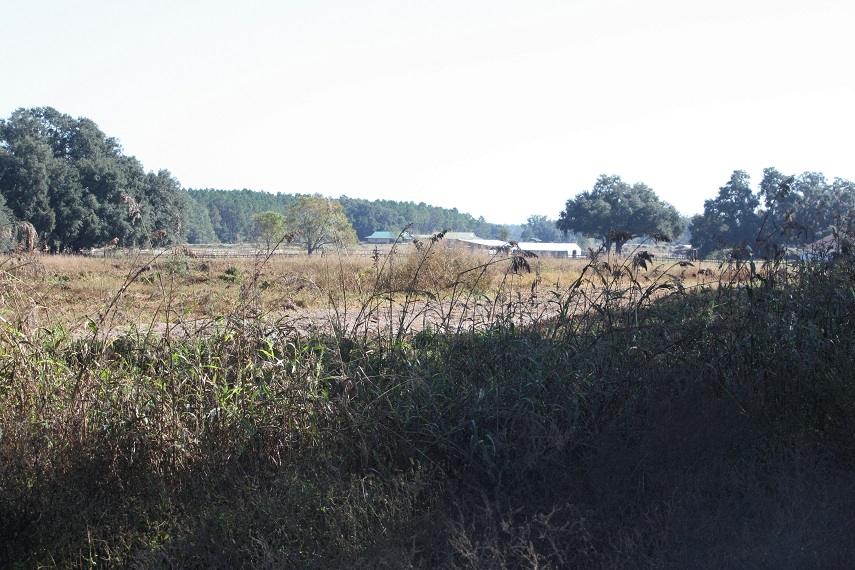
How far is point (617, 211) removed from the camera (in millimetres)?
69062

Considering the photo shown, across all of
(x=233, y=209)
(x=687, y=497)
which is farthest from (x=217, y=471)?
(x=233, y=209)

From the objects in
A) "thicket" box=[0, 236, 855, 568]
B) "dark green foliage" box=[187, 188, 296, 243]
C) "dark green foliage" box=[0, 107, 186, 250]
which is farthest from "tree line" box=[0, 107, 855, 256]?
"dark green foliage" box=[187, 188, 296, 243]

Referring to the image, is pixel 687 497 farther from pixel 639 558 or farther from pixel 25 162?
pixel 25 162

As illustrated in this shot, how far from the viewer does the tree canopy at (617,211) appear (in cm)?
6612

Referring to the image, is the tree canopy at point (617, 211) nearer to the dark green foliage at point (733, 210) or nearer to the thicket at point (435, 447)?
the dark green foliage at point (733, 210)

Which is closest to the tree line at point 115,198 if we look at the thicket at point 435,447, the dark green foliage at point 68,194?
the dark green foliage at point 68,194

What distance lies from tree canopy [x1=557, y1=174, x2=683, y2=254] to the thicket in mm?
60411

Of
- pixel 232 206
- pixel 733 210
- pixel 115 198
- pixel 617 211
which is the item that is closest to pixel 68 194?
pixel 115 198

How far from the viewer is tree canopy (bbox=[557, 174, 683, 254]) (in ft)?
217

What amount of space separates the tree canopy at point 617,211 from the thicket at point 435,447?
60.4 meters

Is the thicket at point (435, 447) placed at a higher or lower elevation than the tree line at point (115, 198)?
lower

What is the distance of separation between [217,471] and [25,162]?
40672 millimetres

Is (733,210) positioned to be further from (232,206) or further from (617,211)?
(232,206)

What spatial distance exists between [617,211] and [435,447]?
67.8 metres
